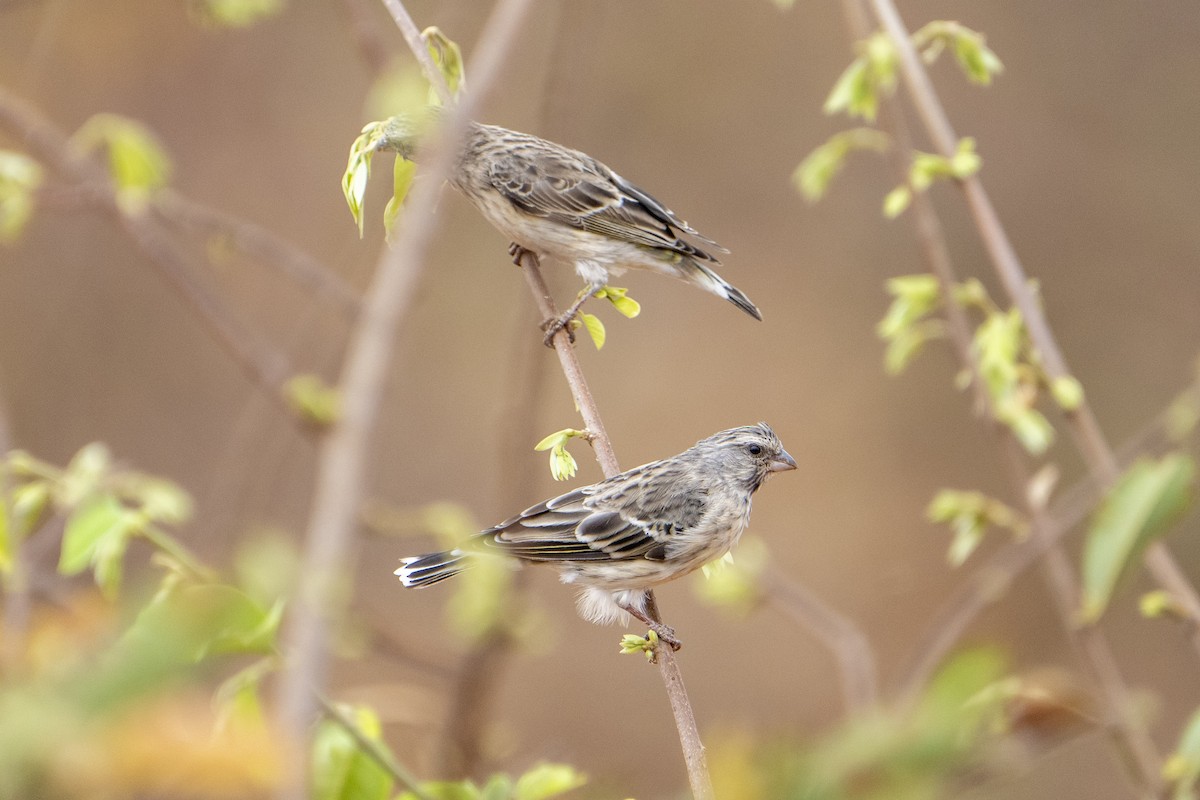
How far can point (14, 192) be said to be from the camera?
429 centimetres

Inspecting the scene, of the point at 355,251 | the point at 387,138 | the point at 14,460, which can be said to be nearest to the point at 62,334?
the point at 355,251

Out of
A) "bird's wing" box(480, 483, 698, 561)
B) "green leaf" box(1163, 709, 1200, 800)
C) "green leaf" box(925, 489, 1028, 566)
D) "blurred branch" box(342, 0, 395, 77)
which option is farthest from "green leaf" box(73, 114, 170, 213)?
"green leaf" box(1163, 709, 1200, 800)

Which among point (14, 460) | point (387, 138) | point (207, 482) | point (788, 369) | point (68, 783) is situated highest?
point (207, 482)

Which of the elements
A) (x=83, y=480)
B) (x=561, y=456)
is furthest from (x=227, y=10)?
(x=561, y=456)

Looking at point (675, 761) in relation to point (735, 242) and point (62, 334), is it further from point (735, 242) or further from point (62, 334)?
point (62, 334)

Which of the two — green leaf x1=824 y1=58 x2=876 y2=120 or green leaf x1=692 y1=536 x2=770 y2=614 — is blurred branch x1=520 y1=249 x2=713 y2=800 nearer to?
green leaf x1=692 y1=536 x2=770 y2=614

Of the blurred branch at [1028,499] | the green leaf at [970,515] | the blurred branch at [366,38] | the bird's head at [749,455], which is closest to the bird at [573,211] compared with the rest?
the bird's head at [749,455]

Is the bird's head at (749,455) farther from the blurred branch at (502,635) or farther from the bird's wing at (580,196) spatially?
the blurred branch at (502,635)

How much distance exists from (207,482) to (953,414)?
6882 millimetres

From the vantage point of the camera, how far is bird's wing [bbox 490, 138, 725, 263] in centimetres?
483

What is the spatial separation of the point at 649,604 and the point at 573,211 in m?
1.82

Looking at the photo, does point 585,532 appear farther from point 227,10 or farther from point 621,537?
point 227,10

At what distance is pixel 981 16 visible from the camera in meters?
10.5

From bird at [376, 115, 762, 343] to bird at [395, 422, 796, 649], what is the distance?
79 centimetres
